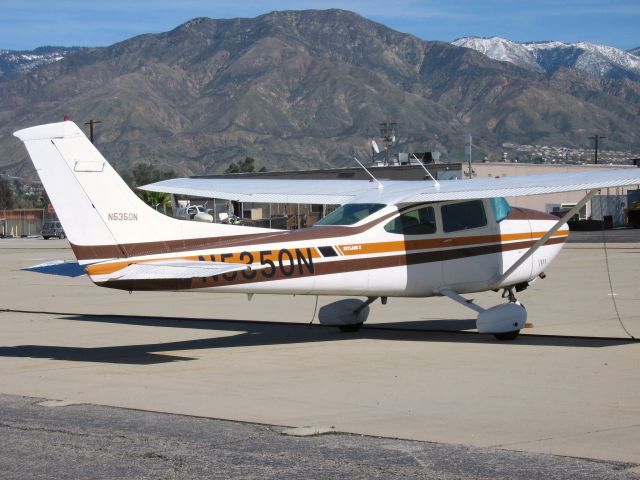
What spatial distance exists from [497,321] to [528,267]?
5.00ft

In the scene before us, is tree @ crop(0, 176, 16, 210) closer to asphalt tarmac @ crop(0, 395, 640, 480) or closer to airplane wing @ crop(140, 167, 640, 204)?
airplane wing @ crop(140, 167, 640, 204)

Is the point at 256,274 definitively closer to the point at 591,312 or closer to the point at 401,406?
the point at 401,406

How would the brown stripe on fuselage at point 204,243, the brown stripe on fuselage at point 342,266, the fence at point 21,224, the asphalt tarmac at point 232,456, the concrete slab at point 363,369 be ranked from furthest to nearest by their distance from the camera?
the fence at point 21,224, the brown stripe on fuselage at point 204,243, the brown stripe on fuselage at point 342,266, the concrete slab at point 363,369, the asphalt tarmac at point 232,456

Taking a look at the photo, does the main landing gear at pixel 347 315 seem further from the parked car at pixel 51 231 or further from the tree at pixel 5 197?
the tree at pixel 5 197

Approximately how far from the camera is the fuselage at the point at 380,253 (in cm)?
1266

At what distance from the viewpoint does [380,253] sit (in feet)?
46.2

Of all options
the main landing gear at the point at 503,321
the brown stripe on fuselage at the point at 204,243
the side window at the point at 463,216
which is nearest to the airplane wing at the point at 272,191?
the side window at the point at 463,216

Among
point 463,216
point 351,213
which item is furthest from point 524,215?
point 351,213

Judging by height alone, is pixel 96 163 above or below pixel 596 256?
above

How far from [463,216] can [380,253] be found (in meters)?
1.55

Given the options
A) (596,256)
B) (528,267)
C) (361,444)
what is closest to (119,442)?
(361,444)

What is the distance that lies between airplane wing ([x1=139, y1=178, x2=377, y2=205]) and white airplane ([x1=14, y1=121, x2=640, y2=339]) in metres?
0.02

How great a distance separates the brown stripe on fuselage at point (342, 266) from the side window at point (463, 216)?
0.31 metres

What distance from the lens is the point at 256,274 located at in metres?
12.9
